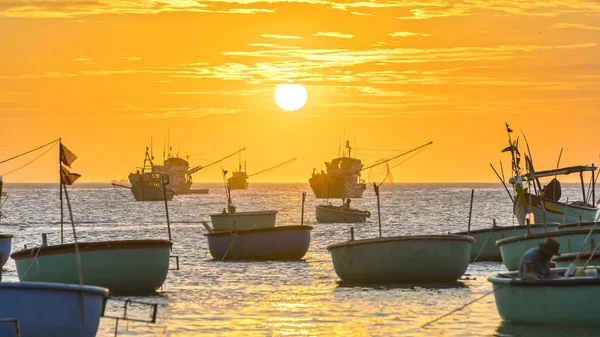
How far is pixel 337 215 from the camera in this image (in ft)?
313

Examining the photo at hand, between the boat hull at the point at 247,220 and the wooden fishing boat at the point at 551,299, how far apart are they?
127ft

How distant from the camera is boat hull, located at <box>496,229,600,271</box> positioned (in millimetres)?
33156

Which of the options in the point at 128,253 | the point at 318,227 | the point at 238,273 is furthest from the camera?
the point at 318,227

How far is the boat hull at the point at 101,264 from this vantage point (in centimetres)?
2995

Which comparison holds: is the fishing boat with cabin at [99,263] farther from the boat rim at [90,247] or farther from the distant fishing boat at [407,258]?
the distant fishing boat at [407,258]

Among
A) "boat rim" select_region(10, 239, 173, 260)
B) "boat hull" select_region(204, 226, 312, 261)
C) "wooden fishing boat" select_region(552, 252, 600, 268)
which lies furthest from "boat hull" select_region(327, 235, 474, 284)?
"boat hull" select_region(204, 226, 312, 261)

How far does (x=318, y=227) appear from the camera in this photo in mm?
87750

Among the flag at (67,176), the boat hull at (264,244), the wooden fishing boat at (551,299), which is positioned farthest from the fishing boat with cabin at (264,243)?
the wooden fishing boat at (551,299)

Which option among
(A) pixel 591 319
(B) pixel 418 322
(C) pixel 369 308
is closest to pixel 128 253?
(C) pixel 369 308

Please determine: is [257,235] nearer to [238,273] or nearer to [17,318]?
[238,273]

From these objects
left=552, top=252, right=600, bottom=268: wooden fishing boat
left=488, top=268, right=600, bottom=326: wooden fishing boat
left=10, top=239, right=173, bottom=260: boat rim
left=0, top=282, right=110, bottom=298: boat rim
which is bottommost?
left=488, top=268, right=600, bottom=326: wooden fishing boat

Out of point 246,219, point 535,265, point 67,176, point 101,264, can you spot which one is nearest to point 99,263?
point 101,264

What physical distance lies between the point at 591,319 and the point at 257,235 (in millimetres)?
23858

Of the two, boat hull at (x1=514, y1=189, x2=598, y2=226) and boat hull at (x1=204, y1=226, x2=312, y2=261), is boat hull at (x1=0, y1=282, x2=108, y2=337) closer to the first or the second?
boat hull at (x1=204, y1=226, x2=312, y2=261)
